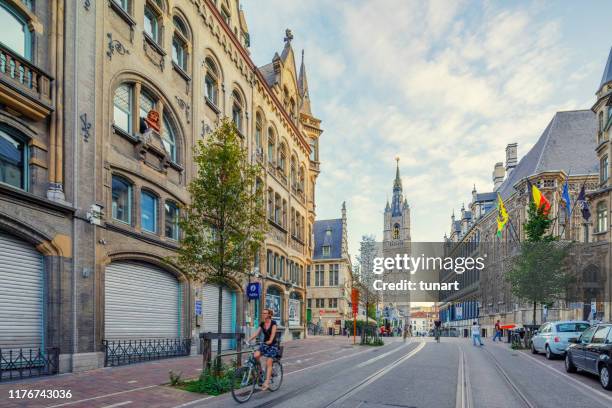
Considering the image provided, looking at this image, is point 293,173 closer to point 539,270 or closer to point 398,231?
point 539,270

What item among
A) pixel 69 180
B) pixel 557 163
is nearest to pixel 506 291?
pixel 557 163

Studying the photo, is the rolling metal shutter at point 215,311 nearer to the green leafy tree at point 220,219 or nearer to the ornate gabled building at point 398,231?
the green leafy tree at point 220,219

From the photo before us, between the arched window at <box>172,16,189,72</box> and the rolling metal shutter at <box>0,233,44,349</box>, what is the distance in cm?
1063

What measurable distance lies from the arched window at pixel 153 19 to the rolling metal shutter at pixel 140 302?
8784 mm

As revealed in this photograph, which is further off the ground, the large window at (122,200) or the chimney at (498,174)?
the chimney at (498,174)

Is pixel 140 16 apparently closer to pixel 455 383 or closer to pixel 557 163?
pixel 455 383

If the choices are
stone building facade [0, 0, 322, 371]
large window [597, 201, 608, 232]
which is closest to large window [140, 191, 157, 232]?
stone building facade [0, 0, 322, 371]

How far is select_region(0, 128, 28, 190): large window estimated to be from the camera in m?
11.2

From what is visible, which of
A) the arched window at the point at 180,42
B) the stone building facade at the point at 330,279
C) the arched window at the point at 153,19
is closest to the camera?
the arched window at the point at 153,19

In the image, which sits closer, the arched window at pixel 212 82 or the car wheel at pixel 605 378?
the car wheel at pixel 605 378

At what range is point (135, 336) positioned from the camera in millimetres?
15438

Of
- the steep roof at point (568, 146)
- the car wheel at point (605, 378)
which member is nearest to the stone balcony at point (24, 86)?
the car wheel at point (605, 378)

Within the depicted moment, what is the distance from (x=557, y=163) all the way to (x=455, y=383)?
135ft

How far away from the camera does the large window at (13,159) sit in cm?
1119
